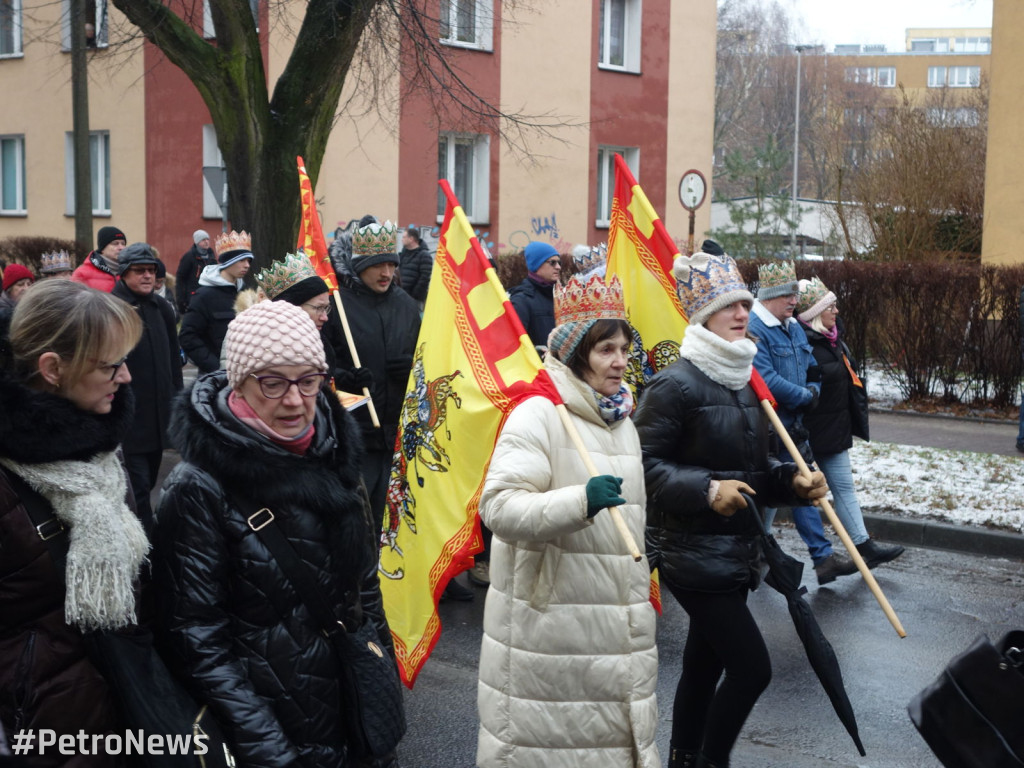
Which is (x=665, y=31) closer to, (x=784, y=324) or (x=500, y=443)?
(x=784, y=324)

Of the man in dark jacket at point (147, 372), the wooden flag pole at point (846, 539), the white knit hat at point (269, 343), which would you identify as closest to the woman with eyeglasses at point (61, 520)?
the white knit hat at point (269, 343)

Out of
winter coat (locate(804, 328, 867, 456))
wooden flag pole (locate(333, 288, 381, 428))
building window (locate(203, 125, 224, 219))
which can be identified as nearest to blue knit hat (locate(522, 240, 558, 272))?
winter coat (locate(804, 328, 867, 456))

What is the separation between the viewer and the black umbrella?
11.9 feet

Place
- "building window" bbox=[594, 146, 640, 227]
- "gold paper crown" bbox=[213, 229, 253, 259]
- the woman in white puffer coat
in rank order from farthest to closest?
"building window" bbox=[594, 146, 640, 227] → "gold paper crown" bbox=[213, 229, 253, 259] → the woman in white puffer coat

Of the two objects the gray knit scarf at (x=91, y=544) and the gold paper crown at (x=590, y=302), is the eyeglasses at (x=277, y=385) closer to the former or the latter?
the gray knit scarf at (x=91, y=544)

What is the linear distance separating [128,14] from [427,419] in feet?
30.3

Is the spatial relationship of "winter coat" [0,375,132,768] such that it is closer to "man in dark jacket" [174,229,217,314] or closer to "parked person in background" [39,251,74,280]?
"parked person in background" [39,251,74,280]

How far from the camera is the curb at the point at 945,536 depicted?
8.16 meters

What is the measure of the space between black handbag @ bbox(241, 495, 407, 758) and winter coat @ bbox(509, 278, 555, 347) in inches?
224

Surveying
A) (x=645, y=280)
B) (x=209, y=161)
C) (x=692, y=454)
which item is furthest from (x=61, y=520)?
(x=209, y=161)

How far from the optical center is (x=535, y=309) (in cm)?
855

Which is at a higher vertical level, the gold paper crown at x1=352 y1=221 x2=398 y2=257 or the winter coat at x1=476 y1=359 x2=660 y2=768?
the gold paper crown at x1=352 y1=221 x2=398 y2=257

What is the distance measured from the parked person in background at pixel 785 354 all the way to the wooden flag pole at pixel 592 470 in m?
3.57

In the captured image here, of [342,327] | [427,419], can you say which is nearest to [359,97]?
[342,327]
